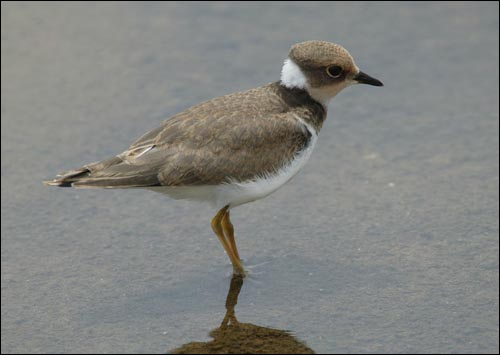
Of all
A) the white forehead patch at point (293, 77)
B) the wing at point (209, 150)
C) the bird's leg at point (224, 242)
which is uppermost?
the white forehead patch at point (293, 77)

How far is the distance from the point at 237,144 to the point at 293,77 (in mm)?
748

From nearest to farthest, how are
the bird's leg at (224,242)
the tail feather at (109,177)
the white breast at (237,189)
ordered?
1. the tail feather at (109,177)
2. the white breast at (237,189)
3. the bird's leg at (224,242)

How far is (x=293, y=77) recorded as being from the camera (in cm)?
741

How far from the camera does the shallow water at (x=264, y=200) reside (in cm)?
705

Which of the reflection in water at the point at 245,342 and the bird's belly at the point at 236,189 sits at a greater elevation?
the bird's belly at the point at 236,189

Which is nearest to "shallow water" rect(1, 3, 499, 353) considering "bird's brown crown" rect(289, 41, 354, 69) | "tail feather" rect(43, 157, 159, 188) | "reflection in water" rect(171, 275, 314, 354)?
"reflection in water" rect(171, 275, 314, 354)

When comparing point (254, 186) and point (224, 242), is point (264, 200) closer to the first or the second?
point (224, 242)

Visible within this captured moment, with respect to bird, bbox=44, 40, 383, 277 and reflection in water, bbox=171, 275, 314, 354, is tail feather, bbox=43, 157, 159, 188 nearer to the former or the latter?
bird, bbox=44, 40, 383, 277

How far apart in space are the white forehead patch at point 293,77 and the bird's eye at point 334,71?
0.64ft

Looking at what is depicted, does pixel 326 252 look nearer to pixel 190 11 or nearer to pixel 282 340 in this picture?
pixel 282 340

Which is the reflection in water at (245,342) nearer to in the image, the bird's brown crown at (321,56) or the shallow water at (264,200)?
the shallow water at (264,200)

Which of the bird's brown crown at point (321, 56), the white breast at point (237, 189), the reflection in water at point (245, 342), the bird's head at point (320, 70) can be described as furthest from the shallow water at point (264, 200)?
the bird's brown crown at point (321, 56)

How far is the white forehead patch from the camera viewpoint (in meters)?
7.41

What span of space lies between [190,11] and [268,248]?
4.14 m
